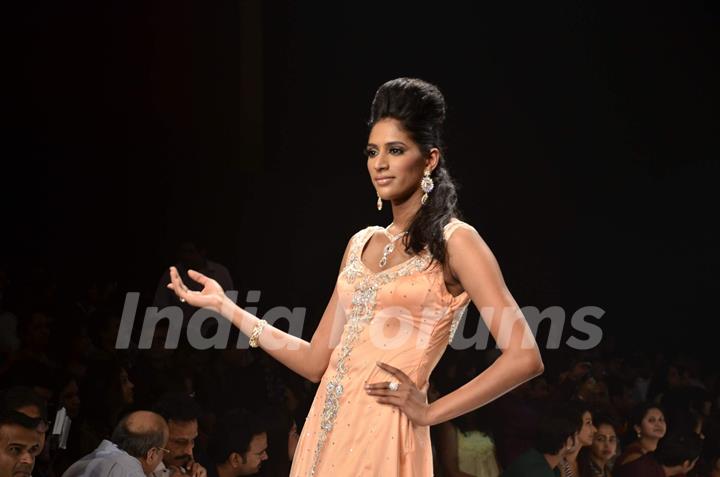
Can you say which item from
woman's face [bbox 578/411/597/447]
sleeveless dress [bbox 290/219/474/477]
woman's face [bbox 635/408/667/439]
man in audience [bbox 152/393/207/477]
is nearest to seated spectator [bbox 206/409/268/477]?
man in audience [bbox 152/393/207/477]

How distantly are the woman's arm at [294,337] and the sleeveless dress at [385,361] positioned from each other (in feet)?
0.45

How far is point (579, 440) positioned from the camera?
4988 mm

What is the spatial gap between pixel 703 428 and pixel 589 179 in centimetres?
378

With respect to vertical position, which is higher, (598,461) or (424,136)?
(598,461)

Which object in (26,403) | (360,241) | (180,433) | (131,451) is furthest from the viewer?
(180,433)

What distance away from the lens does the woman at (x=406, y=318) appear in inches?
88.5

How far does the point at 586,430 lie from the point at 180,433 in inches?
77.2

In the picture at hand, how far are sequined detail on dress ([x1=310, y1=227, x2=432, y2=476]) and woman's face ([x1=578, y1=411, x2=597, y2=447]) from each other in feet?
9.49

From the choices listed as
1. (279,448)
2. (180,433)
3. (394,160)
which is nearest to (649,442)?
(279,448)

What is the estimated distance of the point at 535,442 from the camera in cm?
472

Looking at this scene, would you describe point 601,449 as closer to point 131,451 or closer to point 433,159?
point 131,451

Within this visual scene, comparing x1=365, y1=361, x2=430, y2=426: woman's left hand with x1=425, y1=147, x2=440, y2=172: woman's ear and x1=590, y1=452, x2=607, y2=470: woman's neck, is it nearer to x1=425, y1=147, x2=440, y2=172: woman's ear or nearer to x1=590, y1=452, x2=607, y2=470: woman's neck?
x1=425, y1=147, x2=440, y2=172: woman's ear

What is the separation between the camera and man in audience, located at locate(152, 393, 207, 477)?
404cm

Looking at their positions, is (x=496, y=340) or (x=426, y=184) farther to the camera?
(x=426, y=184)
